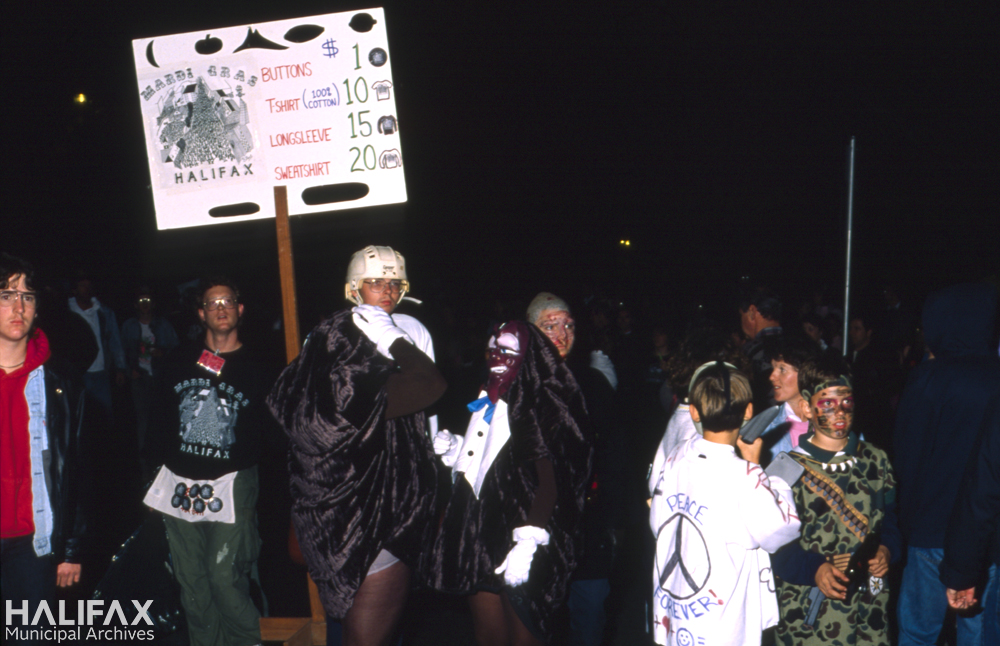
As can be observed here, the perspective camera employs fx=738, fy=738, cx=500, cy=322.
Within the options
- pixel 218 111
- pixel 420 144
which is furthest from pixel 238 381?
pixel 420 144

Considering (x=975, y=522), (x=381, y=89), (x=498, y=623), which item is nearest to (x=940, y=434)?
(x=975, y=522)

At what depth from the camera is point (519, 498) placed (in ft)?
9.64

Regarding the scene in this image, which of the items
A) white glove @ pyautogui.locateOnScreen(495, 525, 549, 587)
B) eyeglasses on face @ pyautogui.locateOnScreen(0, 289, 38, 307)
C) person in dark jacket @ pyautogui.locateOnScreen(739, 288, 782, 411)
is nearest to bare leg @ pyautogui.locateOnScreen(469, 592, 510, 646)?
white glove @ pyautogui.locateOnScreen(495, 525, 549, 587)

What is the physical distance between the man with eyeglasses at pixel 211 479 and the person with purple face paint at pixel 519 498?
147 centimetres

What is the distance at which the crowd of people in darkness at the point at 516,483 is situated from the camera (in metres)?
2.86

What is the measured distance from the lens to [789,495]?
2703mm

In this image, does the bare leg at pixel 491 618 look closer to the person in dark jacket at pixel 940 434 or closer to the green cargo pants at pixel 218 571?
the green cargo pants at pixel 218 571

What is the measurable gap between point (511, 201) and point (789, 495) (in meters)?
26.4

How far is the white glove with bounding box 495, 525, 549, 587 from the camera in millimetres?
2873

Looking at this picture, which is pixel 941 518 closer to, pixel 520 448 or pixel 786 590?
pixel 786 590

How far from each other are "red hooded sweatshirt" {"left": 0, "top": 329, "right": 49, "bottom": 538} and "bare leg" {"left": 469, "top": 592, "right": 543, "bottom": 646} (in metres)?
2.01

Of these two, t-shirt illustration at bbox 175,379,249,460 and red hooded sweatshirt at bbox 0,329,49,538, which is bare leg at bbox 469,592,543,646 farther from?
red hooded sweatshirt at bbox 0,329,49,538

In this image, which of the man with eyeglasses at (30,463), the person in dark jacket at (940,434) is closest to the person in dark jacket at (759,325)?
the person in dark jacket at (940,434)

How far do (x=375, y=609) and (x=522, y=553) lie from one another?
681 millimetres
